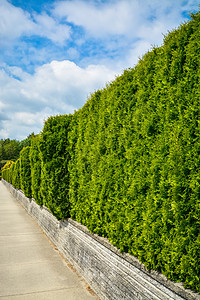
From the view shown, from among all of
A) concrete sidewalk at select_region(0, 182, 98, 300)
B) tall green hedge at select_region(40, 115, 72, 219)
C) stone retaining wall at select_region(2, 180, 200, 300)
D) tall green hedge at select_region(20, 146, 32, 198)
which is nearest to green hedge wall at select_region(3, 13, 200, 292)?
stone retaining wall at select_region(2, 180, 200, 300)

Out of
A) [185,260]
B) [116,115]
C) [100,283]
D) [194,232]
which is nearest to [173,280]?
[185,260]

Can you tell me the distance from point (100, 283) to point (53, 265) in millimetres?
1782

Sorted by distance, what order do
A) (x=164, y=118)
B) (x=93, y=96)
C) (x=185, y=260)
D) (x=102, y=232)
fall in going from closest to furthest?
(x=185, y=260), (x=164, y=118), (x=102, y=232), (x=93, y=96)

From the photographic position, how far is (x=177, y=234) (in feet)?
8.96

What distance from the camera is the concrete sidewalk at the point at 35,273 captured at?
425cm

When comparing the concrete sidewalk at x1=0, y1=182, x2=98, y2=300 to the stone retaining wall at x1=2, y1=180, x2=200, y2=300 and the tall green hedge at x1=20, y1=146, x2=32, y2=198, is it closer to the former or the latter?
the stone retaining wall at x1=2, y1=180, x2=200, y2=300

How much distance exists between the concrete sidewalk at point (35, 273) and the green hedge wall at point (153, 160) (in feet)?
3.51

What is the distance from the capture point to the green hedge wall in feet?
8.83

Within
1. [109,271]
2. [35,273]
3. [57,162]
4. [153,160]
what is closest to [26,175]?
[57,162]

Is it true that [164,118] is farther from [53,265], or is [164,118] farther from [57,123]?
[57,123]

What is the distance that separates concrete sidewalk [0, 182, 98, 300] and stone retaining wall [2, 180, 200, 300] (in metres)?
0.23

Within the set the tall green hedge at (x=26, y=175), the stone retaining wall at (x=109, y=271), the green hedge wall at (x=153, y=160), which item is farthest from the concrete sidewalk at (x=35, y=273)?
the tall green hedge at (x=26, y=175)

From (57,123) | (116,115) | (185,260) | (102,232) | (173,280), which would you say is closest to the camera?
(185,260)

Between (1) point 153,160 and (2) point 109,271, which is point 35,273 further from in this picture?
(1) point 153,160
